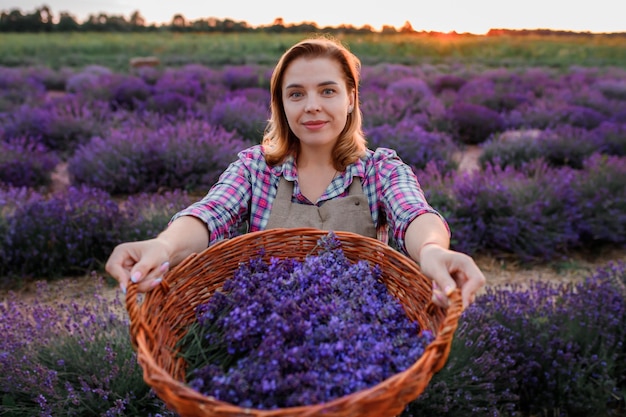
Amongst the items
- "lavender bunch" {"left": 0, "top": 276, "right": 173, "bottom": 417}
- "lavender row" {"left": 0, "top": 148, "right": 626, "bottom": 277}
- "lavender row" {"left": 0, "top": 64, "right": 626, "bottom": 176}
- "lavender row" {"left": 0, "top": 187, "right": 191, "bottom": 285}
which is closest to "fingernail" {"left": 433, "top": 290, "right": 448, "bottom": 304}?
"lavender bunch" {"left": 0, "top": 276, "right": 173, "bottom": 417}

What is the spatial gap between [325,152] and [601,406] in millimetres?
1720

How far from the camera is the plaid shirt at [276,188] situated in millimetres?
1877

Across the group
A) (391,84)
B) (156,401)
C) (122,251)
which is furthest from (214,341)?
(391,84)

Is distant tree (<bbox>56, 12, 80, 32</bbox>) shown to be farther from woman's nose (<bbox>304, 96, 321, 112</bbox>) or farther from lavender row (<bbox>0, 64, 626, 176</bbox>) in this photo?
woman's nose (<bbox>304, 96, 321, 112</bbox>)

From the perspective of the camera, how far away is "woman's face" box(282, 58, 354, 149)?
1.86m

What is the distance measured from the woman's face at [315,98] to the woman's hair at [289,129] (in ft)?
0.14

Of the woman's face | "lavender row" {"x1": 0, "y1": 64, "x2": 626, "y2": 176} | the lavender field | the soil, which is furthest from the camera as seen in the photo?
"lavender row" {"x1": 0, "y1": 64, "x2": 626, "y2": 176}

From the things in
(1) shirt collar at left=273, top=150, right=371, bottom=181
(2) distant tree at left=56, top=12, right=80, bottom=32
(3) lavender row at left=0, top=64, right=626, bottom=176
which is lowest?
(3) lavender row at left=0, top=64, right=626, bottom=176

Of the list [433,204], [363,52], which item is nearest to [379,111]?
[433,204]

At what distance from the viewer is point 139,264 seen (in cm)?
136

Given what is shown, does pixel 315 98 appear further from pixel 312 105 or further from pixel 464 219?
pixel 464 219

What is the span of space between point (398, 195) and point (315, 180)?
1.20ft

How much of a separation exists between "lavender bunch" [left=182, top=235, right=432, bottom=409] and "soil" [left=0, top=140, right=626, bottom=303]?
2.46 m

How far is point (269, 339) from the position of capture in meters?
1.16
